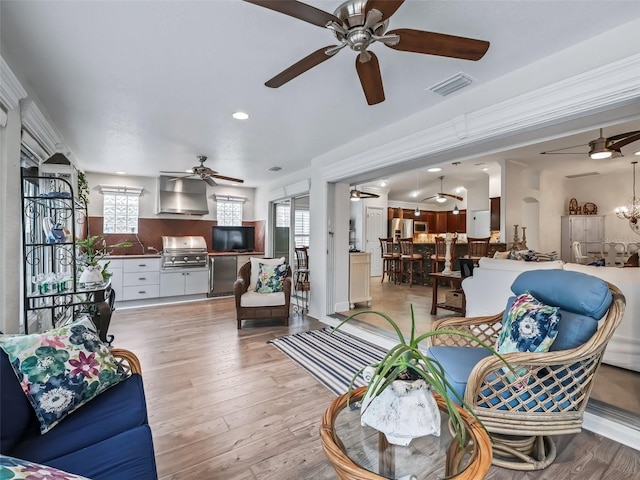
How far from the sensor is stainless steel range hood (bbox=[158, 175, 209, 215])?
5.90 metres

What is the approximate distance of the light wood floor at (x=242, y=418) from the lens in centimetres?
160

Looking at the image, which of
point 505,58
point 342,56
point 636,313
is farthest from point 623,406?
point 342,56

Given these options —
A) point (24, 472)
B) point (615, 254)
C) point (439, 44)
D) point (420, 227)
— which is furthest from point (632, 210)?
point (24, 472)

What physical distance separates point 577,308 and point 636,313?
5.69 ft

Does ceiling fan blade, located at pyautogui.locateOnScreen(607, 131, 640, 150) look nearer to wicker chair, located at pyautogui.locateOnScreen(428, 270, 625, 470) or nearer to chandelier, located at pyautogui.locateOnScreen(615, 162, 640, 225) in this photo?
wicker chair, located at pyautogui.locateOnScreen(428, 270, 625, 470)

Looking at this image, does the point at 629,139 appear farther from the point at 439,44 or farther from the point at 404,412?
the point at 404,412

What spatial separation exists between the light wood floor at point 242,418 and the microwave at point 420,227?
8012mm

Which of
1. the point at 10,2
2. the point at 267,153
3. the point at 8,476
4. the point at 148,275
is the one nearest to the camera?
the point at 8,476

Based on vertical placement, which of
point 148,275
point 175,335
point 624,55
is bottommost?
point 175,335

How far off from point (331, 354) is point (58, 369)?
231 centimetres

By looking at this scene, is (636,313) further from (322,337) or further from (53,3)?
(53,3)

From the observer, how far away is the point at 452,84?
7.98ft

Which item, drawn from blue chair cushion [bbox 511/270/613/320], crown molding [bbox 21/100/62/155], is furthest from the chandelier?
crown molding [bbox 21/100/62/155]

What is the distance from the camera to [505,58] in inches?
82.3
